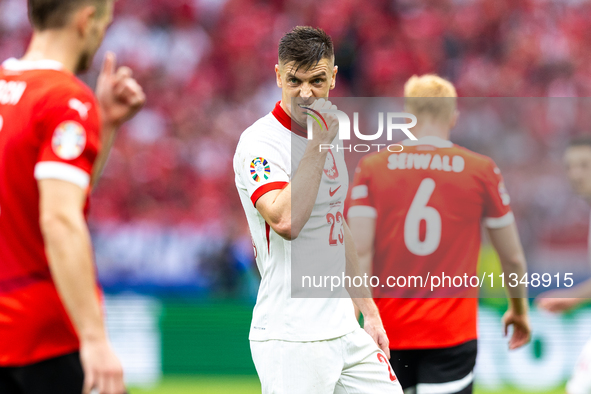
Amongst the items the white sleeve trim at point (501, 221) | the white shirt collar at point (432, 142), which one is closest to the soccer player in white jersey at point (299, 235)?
the white shirt collar at point (432, 142)

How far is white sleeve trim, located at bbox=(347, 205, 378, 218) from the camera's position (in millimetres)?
4469

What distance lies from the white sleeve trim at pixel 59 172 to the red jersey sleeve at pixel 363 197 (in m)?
2.36

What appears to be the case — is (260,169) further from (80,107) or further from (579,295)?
(579,295)

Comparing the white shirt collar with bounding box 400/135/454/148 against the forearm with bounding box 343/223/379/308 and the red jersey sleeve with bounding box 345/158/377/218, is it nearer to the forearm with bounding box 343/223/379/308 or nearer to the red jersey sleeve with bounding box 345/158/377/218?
the red jersey sleeve with bounding box 345/158/377/218

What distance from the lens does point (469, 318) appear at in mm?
4398

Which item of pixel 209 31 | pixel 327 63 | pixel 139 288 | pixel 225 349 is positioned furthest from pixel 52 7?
pixel 209 31

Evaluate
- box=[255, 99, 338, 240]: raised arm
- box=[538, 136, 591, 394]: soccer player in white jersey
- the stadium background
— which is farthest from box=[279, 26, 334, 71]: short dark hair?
the stadium background

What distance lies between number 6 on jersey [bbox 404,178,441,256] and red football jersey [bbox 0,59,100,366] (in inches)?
94.7

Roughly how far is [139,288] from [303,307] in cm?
604

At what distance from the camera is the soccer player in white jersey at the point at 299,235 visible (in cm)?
328

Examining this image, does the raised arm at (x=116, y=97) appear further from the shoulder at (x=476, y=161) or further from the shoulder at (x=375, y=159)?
the shoulder at (x=476, y=161)

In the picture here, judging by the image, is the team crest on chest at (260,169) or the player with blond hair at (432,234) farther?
the player with blond hair at (432,234)

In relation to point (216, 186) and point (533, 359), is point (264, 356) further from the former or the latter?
point (216, 186)

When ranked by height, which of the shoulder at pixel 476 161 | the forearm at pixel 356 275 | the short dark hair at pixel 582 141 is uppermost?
the short dark hair at pixel 582 141
